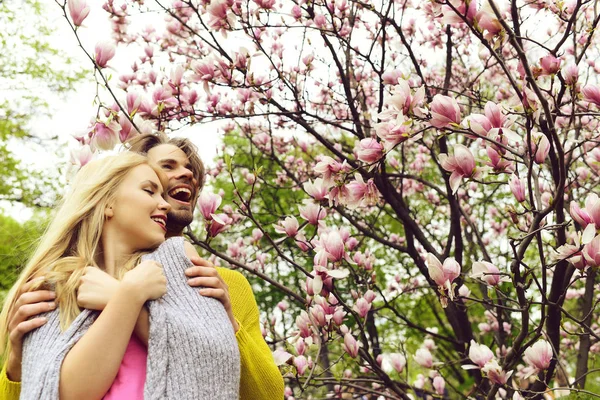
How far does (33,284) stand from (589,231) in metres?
1.42

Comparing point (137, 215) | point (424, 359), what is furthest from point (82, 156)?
point (424, 359)

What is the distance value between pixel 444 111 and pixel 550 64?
36 centimetres

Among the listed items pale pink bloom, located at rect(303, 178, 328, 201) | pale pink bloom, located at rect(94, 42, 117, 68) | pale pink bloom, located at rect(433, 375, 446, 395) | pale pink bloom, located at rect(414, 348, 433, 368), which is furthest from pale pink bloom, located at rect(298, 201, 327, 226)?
pale pink bloom, located at rect(433, 375, 446, 395)

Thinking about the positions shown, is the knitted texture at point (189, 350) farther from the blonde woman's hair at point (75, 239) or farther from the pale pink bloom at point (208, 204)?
the pale pink bloom at point (208, 204)

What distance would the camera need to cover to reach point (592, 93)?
1.66m

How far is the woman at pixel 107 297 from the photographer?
3.88ft

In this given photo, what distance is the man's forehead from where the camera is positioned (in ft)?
6.62

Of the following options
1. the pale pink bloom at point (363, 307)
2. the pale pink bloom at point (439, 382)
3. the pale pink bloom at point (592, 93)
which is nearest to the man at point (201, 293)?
the pale pink bloom at point (363, 307)

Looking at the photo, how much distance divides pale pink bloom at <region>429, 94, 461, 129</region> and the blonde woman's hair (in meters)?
0.88

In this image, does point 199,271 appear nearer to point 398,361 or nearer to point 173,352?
point 173,352

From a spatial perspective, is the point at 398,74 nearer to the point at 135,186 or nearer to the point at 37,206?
the point at 135,186

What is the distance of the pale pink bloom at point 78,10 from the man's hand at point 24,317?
3.47ft

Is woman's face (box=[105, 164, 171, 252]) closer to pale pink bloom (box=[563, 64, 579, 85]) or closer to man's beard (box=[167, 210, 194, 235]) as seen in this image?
man's beard (box=[167, 210, 194, 235])

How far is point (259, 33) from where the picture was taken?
2.99 meters
